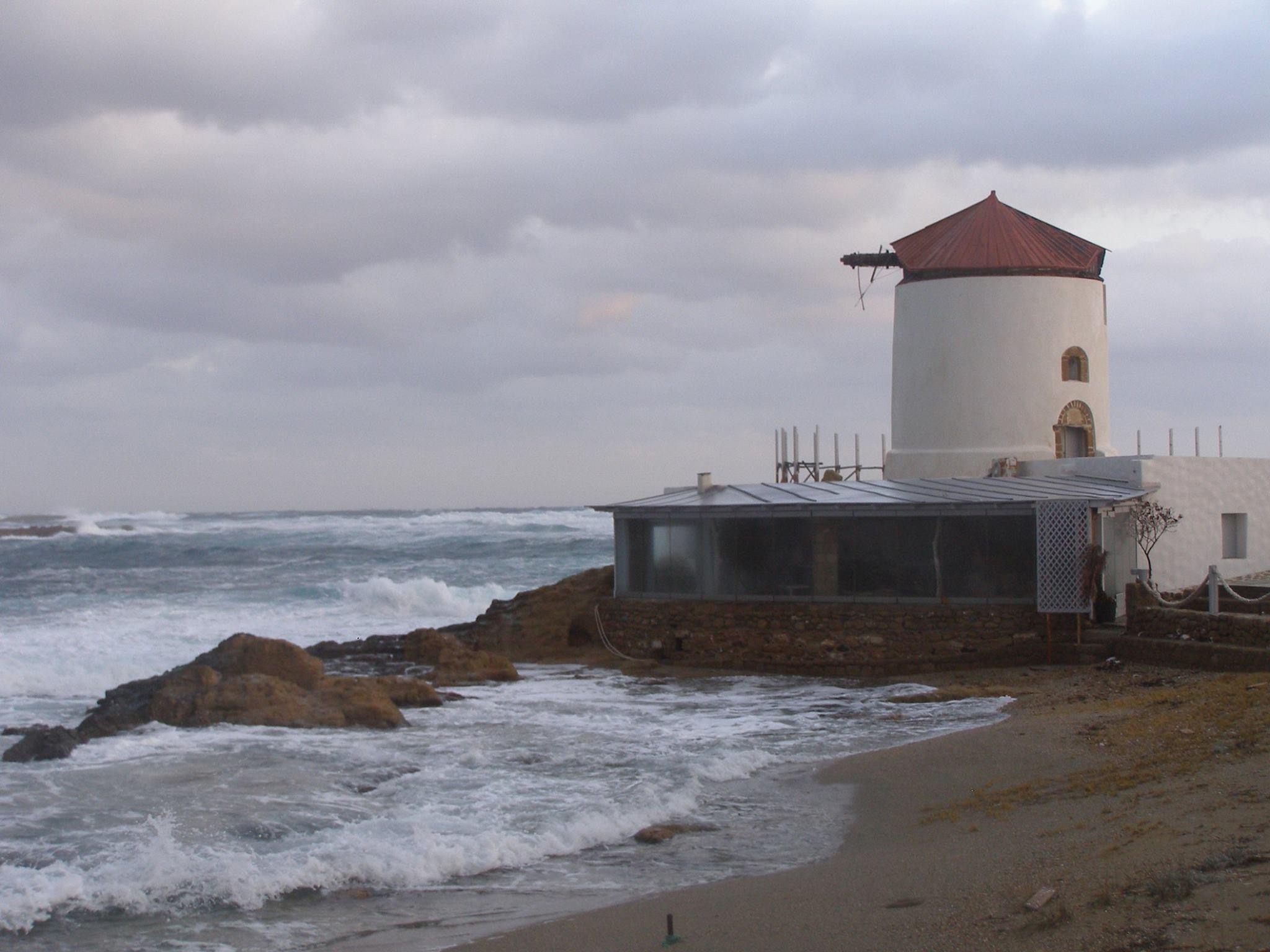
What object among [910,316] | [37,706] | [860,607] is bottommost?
[37,706]

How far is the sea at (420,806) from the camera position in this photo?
330 inches

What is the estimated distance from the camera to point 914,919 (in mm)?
6738

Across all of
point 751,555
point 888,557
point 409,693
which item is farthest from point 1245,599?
point 409,693

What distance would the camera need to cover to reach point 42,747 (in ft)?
44.2

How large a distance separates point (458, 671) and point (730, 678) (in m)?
4.25

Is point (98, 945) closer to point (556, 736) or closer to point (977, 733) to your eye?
point (556, 736)

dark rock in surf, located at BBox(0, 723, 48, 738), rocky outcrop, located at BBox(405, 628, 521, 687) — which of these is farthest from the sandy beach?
dark rock in surf, located at BBox(0, 723, 48, 738)

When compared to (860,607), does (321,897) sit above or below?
below

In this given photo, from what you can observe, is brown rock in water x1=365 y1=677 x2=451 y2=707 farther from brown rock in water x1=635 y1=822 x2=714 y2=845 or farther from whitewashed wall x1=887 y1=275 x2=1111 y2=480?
whitewashed wall x1=887 y1=275 x2=1111 y2=480

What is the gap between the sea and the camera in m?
8.39

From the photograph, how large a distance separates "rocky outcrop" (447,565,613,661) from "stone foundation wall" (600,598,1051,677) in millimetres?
1475

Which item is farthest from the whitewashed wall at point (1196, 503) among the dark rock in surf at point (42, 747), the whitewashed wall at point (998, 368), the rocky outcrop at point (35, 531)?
the rocky outcrop at point (35, 531)

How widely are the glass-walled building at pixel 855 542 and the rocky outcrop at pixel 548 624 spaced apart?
4.16 ft

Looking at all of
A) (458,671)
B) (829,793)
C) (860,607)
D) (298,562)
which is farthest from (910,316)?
(298,562)
